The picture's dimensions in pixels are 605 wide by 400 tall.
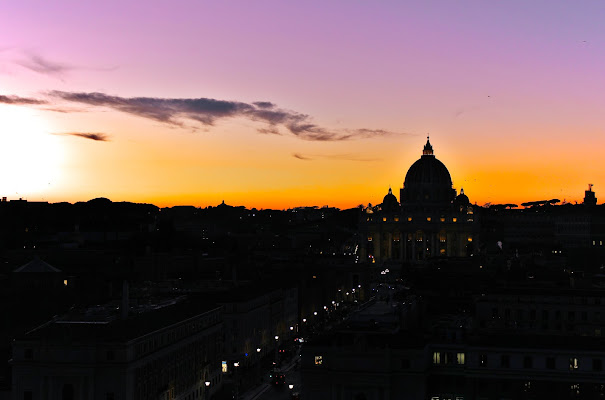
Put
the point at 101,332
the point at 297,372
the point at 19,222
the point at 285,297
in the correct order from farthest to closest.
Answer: the point at 19,222, the point at 285,297, the point at 297,372, the point at 101,332

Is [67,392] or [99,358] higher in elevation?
[99,358]

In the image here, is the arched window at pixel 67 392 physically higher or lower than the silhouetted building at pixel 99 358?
lower

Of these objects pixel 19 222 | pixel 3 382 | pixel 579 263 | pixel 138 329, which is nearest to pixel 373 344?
pixel 138 329

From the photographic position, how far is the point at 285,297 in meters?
93.4

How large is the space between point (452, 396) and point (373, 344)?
4038 millimetres

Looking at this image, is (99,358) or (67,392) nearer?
(67,392)

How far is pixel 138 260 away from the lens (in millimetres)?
126688

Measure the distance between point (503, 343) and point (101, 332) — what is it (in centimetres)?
1763

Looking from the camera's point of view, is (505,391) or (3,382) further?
(3,382)

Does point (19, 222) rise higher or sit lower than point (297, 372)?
higher

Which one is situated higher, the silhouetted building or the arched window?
the silhouetted building

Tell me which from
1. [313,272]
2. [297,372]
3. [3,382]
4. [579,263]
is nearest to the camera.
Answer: [3,382]

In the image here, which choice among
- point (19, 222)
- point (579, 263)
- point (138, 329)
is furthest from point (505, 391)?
point (19, 222)

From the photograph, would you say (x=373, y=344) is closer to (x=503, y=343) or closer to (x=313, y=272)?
(x=503, y=343)
